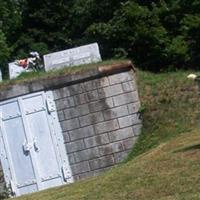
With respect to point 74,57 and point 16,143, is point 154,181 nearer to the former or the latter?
point 16,143

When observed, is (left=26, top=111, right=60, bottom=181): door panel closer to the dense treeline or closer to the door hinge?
the door hinge

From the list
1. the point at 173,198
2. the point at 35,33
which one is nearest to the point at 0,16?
the point at 35,33

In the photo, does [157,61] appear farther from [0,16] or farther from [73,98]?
[0,16]

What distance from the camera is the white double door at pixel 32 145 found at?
15844 millimetres

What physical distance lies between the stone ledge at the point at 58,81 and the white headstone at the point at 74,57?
1052 mm

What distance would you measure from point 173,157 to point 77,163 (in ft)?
19.3

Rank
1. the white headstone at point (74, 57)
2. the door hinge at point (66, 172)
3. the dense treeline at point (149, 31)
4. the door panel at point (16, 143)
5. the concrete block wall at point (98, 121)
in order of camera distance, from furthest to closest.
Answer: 1. the dense treeline at point (149, 31)
2. the white headstone at point (74, 57)
3. the door panel at point (16, 143)
4. the door hinge at point (66, 172)
5. the concrete block wall at point (98, 121)

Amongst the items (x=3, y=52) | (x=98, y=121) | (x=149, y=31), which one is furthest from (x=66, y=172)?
(x=3, y=52)

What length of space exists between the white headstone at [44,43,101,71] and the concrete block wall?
50.4 inches

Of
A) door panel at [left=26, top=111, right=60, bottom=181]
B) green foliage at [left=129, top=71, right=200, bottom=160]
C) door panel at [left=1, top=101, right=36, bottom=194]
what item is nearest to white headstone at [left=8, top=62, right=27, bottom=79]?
door panel at [left=1, top=101, right=36, bottom=194]

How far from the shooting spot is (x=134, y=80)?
16.0 m

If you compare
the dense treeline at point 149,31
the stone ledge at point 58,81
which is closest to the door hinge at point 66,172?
the stone ledge at point 58,81

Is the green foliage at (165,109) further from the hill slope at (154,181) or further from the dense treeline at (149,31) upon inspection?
the hill slope at (154,181)

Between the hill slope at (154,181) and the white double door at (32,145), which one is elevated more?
the white double door at (32,145)
